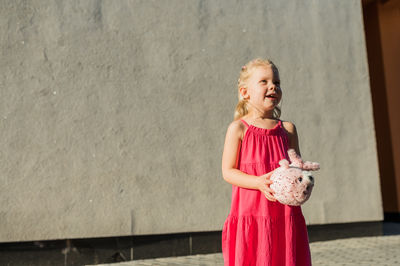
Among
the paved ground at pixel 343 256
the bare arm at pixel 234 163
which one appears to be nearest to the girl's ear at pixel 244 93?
the bare arm at pixel 234 163

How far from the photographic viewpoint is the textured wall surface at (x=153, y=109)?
4.64 meters

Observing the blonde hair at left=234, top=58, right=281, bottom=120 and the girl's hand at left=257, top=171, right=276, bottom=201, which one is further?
the blonde hair at left=234, top=58, right=281, bottom=120

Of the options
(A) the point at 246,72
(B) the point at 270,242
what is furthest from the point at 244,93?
(B) the point at 270,242

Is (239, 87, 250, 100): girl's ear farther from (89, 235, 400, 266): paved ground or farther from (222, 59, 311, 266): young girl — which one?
(89, 235, 400, 266): paved ground

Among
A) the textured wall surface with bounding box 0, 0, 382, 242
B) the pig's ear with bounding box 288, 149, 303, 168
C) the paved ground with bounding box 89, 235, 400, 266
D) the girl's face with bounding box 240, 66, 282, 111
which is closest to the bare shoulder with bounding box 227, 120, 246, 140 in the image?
the girl's face with bounding box 240, 66, 282, 111

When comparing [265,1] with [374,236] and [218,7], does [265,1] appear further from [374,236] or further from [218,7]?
[374,236]

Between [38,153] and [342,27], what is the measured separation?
457 cm

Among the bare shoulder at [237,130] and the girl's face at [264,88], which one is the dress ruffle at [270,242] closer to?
the bare shoulder at [237,130]

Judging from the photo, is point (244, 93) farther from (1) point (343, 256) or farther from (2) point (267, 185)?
(1) point (343, 256)

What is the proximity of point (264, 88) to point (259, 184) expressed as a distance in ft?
1.61

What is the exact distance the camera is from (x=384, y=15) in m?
8.35

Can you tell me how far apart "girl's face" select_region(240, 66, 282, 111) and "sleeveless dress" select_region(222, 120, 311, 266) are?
139 millimetres

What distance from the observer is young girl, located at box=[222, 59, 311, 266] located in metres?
1.96

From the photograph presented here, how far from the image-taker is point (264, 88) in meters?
2.05
